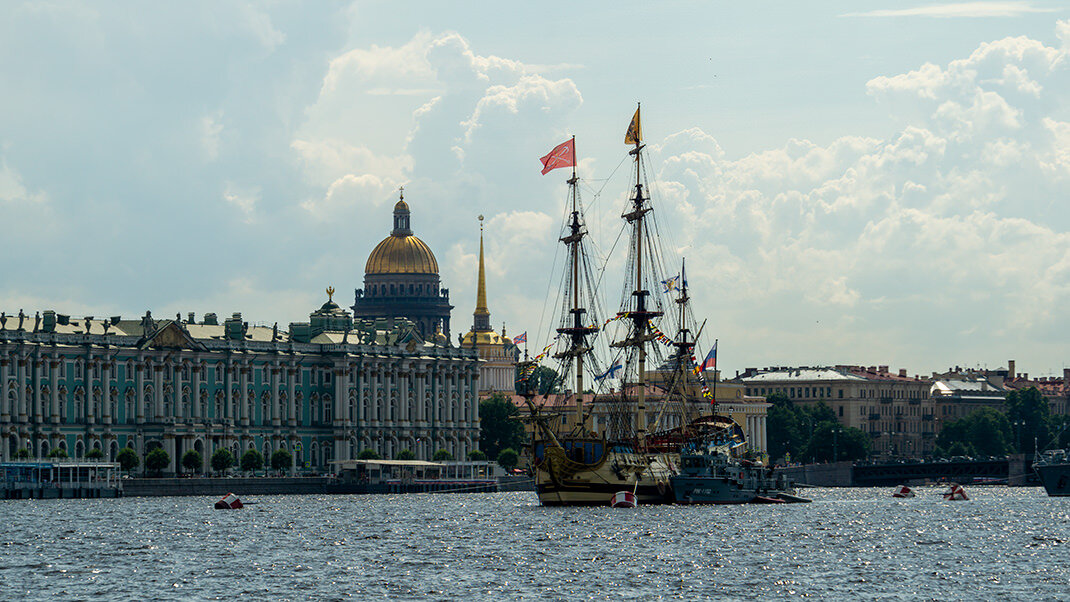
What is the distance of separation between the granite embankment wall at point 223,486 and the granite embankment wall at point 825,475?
53.2 meters

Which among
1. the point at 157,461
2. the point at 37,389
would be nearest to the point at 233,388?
the point at 157,461

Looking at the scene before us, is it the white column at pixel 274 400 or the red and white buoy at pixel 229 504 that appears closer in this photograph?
the red and white buoy at pixel 229 504

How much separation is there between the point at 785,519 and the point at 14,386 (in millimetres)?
68913

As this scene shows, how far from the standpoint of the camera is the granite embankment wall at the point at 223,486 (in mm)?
144875

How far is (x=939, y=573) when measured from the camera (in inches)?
2790

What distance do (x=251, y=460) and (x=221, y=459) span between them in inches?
129

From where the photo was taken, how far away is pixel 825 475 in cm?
19562

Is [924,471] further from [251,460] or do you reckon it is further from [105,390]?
[105,390]

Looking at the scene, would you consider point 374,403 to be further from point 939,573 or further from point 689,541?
point 939,573

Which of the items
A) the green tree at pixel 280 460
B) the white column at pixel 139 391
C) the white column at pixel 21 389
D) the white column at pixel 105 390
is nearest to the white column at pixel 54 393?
the white column at pixel 21 389

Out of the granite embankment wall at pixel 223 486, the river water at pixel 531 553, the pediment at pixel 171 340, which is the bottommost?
the river water at pixel 531 553

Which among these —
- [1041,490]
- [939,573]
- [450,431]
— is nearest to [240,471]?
[450,431]

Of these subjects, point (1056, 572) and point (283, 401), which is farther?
point (283, 401)

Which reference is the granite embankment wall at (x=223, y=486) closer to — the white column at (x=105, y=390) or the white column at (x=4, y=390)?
the white column at (x=4, y=390)
